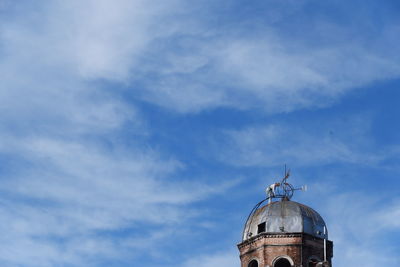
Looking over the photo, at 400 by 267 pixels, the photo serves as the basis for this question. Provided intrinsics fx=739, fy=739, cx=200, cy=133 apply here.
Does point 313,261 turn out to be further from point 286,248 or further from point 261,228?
point 261,228

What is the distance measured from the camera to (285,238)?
62.3 meters

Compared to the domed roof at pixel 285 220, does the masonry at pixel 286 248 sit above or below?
below

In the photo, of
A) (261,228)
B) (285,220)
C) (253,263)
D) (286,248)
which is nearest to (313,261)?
(286,248)

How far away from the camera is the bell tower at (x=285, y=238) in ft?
202

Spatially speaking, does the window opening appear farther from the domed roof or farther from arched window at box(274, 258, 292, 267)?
arched window at box(274, 258, 292, 267)

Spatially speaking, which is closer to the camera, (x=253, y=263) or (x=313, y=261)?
(x=313, y=261)

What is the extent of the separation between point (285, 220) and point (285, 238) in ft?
5.81

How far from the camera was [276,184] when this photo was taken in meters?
67.1

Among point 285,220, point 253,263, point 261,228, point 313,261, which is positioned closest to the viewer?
point 313,261

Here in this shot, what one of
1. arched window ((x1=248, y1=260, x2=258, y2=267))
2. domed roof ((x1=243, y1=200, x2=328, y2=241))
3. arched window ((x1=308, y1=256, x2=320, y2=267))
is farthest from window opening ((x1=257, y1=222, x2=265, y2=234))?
arched window ((x1=308, y1=256, x2=320, y2=267))

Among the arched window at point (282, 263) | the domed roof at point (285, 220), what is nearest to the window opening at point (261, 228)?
the domed roof at point (285, 220)

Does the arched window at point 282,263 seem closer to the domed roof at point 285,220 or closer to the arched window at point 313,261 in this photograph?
the arched window at point 313,261

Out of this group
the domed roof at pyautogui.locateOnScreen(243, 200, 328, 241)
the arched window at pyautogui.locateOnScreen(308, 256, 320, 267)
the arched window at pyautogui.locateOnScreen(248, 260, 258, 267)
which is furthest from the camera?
the arched window at pyautogui.locateOnScreen(248, 260, 258, 267)

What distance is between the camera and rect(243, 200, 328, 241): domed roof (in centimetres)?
6291
